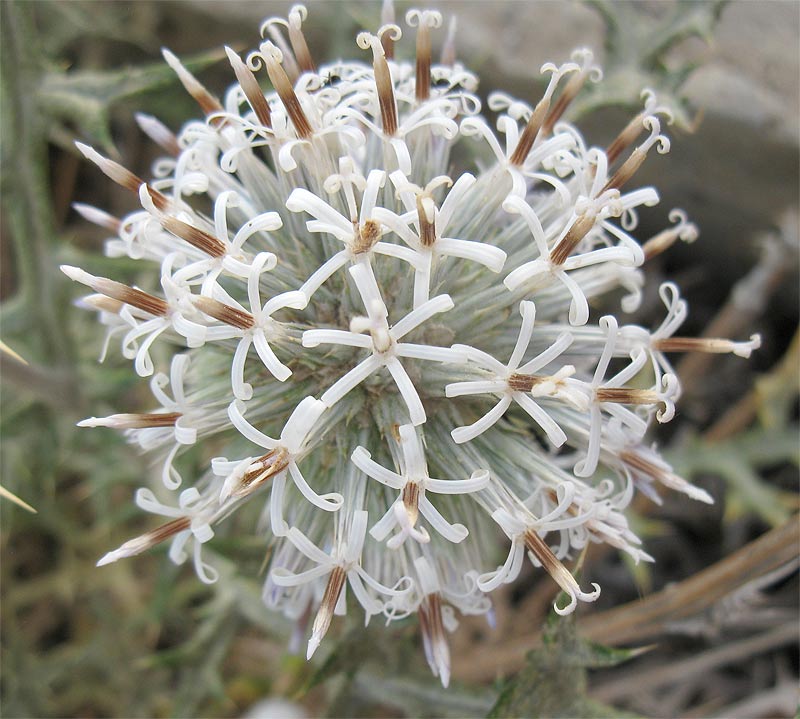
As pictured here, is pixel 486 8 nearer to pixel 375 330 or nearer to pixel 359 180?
pixel 359 180

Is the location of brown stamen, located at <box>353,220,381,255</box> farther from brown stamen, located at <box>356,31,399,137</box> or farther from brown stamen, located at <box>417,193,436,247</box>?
brown stamen, located at <box>356,31,399,137</box>

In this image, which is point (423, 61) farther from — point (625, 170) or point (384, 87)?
point (625, 170)

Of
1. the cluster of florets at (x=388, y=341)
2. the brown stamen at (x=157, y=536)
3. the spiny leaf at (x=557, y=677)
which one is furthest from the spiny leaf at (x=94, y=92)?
the spiny leaf at (x=557, y=677)

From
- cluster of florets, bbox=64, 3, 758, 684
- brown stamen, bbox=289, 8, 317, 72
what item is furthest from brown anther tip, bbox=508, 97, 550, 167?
brown stamen, bbox=289, 8, 317, 72

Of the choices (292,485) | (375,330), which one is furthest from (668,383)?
(292,485)

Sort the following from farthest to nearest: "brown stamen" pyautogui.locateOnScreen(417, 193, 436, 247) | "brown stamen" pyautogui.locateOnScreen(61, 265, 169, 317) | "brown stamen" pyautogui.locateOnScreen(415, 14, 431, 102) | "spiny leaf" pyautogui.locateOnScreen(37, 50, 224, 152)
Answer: "spiny leaf" pyautogui.locateOnScreen(37, 50, 224, 152) < "brown stamen" pyautogui.locateOnScreen(415, 14, 431, 102) < "brown stamen" pyautogui.locateOnScreen(61, 265, 169, 317) < "brown stamen" pyautogui.locateOnScreen(417, 193, 436, 247)

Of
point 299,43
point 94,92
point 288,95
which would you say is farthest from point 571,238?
point 94,92
